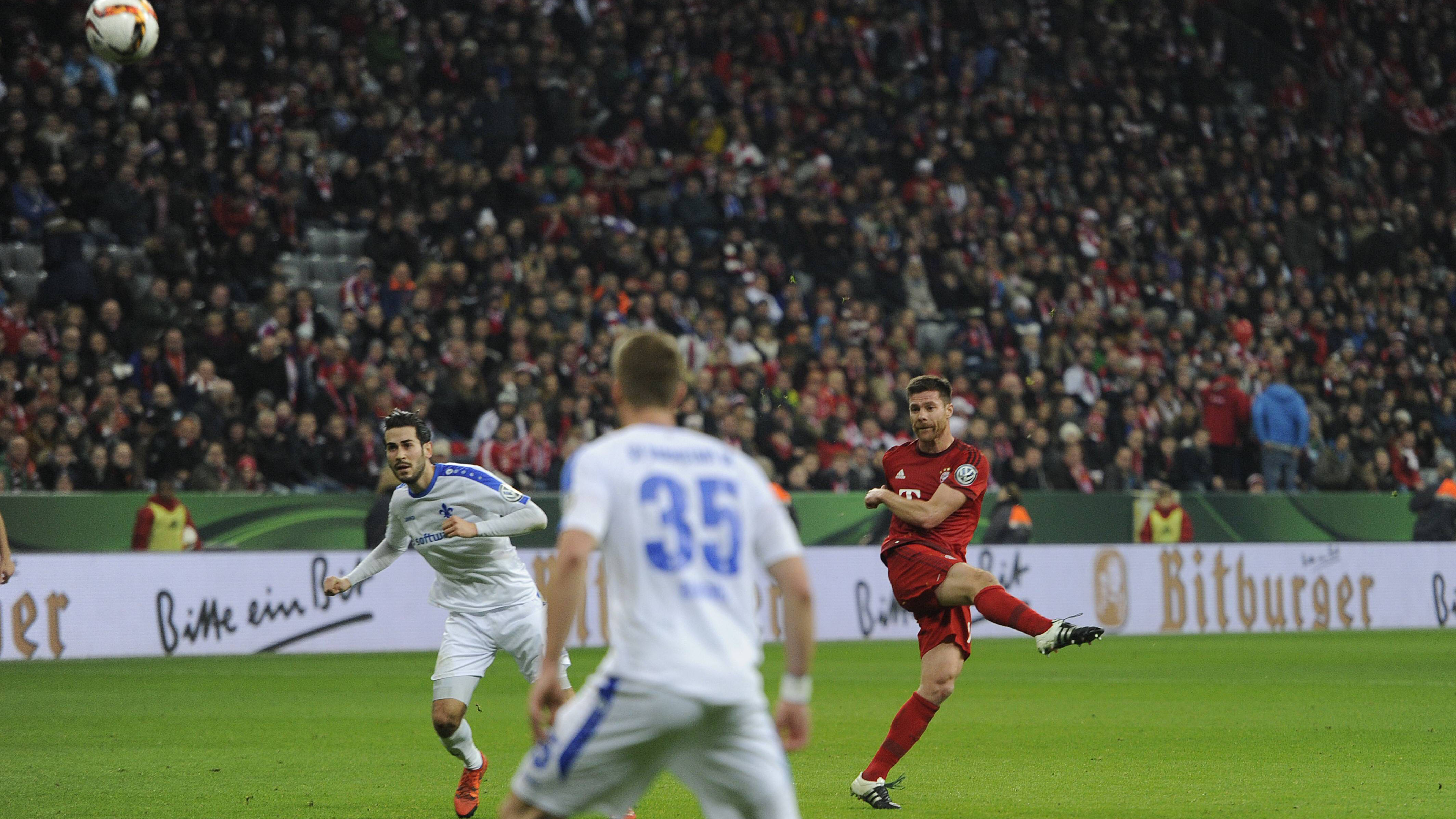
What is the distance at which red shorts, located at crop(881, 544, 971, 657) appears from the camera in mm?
8750

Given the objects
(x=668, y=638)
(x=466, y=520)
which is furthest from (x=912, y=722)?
(x=668, y=638)

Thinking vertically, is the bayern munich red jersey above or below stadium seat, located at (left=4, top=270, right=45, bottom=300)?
below

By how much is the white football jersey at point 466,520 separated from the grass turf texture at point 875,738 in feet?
3.38

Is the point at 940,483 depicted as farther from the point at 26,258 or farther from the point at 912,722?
the point at 26,258

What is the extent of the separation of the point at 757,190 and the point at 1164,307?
709cm

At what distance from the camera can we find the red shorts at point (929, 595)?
8.75 meters

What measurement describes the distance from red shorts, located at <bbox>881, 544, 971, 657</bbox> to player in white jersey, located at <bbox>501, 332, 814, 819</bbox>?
4228mm

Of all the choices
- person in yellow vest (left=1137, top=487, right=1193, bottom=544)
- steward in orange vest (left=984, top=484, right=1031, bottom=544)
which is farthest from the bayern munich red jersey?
person in yellow vest (left=1137, top=487, right=1193, bottom=544)

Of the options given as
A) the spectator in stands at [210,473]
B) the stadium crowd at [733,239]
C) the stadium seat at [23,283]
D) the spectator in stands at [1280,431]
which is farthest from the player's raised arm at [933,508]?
the spectator in stands at [1280,431]

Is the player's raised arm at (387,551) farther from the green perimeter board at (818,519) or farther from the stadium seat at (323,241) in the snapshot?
the stadium seat at (323,241)

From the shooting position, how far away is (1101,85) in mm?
31516

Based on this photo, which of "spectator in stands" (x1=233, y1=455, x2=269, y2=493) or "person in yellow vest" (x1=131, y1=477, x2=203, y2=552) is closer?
"person in yellow vest" (x1=131, y1=477, x2=203, y2=552)

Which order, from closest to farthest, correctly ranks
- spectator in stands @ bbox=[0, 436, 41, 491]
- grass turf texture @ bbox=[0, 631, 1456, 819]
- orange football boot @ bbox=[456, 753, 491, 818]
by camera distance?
orange football boot @ bbox=[456, 753, 491, 818] → grass turf texture @ bbox=[0, 631, 1456, 819] → spectator in stands @ bbox=[0, 436, 41, 491]

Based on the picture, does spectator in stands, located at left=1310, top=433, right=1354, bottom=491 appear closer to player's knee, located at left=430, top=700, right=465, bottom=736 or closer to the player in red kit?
the player in red kit
